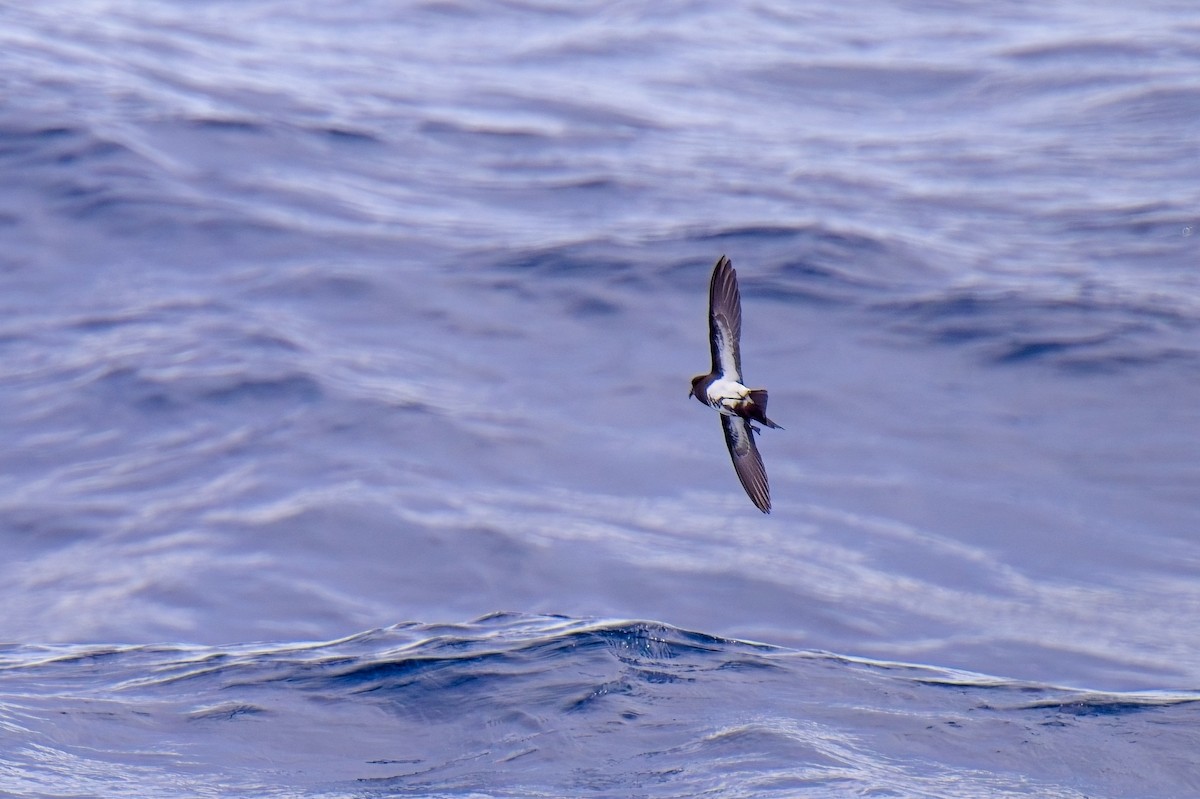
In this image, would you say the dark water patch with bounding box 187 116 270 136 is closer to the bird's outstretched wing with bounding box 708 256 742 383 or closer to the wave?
the wave

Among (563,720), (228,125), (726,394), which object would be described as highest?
(228,125)

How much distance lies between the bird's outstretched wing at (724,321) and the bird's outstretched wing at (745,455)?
0.91 feet

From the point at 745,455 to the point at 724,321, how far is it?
0.75m

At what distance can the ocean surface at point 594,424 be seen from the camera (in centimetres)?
681

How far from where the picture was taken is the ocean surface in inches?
268

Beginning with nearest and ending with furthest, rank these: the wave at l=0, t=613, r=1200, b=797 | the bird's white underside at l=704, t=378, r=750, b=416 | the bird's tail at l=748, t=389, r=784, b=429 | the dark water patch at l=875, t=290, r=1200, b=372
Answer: the bird's tail at l=748, t=389, r=784, b=429
the bird's white underside at l=704, t=378, r=750, b=416
the wave at l=0, t=613, r=1200, b=797
the dark water patch at l=875, t=290, r=1200, b=372

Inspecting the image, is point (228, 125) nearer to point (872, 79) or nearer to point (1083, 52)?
point (872, 79)

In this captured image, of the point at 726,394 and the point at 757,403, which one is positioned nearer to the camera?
the point at 757,403

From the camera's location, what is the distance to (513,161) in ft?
51.0

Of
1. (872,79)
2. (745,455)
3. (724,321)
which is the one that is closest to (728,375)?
(724,321)

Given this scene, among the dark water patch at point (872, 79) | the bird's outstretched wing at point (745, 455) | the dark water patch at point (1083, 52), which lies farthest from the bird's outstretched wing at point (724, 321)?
the dark water patch at point (1083, 52)

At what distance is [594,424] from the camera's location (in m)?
10.7

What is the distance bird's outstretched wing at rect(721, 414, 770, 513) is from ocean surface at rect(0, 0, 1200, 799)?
1.08m

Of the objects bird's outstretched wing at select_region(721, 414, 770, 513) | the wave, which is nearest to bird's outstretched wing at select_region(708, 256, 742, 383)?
bird's outstretched wing at select_region(721, 414, 770, 513)
